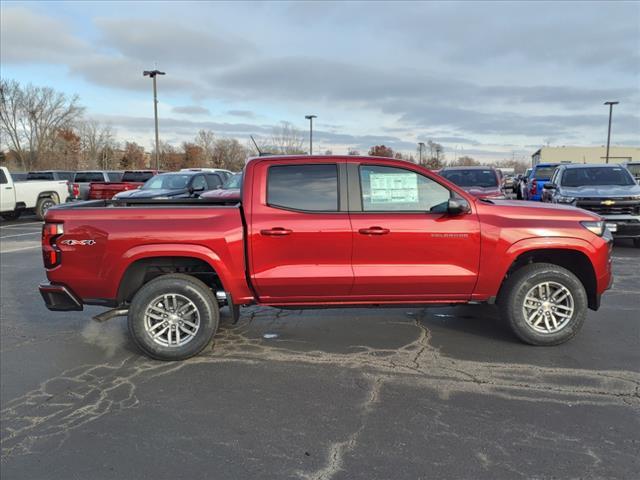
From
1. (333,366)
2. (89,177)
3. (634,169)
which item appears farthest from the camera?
(89,177)

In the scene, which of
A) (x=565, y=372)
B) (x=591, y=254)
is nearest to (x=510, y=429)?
(x=565, y=372)

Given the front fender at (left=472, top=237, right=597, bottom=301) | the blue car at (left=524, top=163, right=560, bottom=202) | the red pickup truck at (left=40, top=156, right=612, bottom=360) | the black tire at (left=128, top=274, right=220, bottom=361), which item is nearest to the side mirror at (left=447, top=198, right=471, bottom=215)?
the red pickup truck at (left=40, top=156, right=612, bottom=360)

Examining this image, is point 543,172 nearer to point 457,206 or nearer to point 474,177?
point 474,177

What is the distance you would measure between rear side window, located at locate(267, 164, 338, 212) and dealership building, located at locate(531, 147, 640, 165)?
94910 mm

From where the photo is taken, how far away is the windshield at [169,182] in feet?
49.3

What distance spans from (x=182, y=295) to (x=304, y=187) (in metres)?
1.53

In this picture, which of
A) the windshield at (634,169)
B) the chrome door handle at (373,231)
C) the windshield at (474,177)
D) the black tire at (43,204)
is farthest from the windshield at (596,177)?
the black tire at (43,204)

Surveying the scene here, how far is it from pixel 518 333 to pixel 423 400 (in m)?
1.60

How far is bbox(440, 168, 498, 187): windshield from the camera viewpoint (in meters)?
13.1

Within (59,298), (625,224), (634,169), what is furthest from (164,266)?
(634,169)

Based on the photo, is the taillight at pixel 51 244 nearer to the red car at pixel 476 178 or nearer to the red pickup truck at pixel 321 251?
the red pickup truck at pixel 321 251

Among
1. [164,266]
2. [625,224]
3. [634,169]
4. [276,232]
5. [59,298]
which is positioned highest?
[634,169]

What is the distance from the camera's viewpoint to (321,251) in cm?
466

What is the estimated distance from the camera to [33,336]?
17.9 feet
